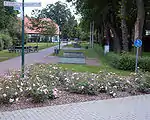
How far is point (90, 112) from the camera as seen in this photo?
703cm

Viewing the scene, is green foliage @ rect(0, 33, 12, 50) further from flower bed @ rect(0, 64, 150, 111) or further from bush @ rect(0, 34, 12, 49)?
flower bed @ rect(0, 64, 150, 111)

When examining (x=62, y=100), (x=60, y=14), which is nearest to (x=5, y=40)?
(x=62, y=100)

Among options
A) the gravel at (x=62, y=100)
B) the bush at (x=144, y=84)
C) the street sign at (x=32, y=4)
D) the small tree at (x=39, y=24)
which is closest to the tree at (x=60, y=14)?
the small tree at (x=39, y=24)

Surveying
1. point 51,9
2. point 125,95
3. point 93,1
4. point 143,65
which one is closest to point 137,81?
point 125,95

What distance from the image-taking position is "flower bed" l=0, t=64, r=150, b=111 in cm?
773

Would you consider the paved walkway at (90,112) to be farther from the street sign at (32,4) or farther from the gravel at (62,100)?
the street sign at (32,4)

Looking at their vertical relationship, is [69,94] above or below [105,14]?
below

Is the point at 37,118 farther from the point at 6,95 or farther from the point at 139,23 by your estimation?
the point at 139,23

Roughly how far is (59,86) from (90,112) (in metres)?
3.12

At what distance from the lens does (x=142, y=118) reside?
6715 millimetres

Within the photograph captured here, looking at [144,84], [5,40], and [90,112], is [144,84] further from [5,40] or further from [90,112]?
[5,40]

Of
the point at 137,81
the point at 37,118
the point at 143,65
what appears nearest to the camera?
the point at 37,118

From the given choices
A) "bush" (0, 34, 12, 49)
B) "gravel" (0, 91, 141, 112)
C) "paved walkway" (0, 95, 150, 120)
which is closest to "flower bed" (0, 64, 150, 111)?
"gravel" (0, 91, 141, 112)

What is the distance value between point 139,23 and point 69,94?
12.6m
